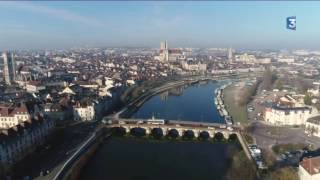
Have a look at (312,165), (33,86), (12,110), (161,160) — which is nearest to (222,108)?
(161,160)

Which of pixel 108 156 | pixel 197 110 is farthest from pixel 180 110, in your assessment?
pixel 108 156

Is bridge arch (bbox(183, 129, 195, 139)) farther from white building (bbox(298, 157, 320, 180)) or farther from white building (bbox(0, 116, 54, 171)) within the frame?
white building (bbox(298, 157, 320, 180))

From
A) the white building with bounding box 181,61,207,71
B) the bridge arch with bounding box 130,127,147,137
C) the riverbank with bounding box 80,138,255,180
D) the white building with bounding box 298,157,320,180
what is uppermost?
the white building with bounding box 181,61,207,71

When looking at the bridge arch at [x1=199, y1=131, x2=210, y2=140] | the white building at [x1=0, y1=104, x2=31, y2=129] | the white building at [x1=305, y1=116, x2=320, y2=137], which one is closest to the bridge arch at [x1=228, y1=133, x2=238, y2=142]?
the bridge arch at [x1=199, y1=131, x2=210, y2=140]

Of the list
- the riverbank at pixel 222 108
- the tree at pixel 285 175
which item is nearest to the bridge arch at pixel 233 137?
the riverbank at pixel 222 108

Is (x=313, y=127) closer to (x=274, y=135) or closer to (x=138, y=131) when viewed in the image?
(x=274, y=135)

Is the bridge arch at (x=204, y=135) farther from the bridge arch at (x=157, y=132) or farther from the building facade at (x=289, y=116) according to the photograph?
the building facade at (x=289, y=116)
